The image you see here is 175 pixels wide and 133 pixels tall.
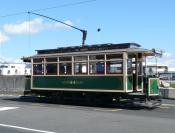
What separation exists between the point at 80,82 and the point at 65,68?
141 centimetres

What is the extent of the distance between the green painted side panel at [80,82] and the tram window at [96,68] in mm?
288

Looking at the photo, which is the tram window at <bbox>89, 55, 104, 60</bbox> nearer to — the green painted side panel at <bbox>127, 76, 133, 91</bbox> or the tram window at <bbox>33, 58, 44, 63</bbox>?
the green painted side panel at <bbox>127, 76, 133, 91</bbox>

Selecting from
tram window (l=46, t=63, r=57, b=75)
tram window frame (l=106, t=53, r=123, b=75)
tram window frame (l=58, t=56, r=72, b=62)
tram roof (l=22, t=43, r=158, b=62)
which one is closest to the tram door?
tram roof (l=22, t=43, r=158, b=62)

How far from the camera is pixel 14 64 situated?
77062mm

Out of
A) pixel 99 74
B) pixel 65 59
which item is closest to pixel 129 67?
pixel 99 74

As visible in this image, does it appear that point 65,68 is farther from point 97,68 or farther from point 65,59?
point 97,68

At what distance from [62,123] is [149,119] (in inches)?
126

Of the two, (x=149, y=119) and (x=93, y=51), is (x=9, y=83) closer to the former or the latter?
(x=93, y=51)

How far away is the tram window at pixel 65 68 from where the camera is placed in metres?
24.8

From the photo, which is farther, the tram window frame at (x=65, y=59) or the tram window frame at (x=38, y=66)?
the tram window frame at (x=38, y=66)

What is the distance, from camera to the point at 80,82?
79.4 feet

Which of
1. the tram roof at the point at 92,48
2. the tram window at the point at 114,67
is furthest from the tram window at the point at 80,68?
the tram window at the point at 114,67

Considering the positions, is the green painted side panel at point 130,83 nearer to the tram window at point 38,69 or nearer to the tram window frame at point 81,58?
the tram window frame at point 81,58

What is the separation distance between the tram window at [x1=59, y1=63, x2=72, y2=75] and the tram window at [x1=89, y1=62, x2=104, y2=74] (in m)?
1.49
